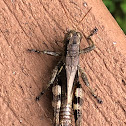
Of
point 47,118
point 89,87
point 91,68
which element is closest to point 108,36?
point 91,68

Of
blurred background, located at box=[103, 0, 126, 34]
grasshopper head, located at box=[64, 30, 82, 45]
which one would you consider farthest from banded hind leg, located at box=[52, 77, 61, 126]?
blurred background, located at box=[103, 0, 126, 34]

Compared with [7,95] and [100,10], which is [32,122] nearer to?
[7,95]

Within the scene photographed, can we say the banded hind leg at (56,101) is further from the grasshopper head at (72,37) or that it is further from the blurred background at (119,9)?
the blurred background at (119,9)

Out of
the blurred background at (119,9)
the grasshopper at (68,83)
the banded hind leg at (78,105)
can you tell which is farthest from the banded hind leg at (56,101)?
→ the blurred background at (119,9)

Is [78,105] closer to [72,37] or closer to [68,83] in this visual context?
[68,83]

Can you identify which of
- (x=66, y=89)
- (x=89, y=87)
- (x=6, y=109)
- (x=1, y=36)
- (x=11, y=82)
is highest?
(x=1, y=36)

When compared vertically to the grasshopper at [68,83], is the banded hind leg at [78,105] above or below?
below

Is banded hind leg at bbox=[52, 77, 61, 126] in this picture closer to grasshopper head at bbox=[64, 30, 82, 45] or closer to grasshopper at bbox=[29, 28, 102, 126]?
grasshopper at bbox=[29, 28, 102, 126]
